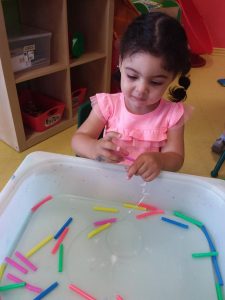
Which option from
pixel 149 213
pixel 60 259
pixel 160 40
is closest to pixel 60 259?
pixel 60 259

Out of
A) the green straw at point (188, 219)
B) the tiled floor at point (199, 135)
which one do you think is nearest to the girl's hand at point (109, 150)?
the green straw at point (188, 219)

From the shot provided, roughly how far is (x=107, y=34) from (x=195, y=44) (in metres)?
1.08

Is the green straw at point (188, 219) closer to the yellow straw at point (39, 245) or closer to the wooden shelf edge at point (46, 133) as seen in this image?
the yellow straw at point (39, 245)

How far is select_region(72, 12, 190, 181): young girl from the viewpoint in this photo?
21.6 inches

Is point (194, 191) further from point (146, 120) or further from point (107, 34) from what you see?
point (107, 34)

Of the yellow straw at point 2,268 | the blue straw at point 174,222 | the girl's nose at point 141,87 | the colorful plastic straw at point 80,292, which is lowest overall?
the colorful plastic straw at point 80,292

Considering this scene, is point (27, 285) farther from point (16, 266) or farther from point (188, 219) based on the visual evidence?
point (188, 219)

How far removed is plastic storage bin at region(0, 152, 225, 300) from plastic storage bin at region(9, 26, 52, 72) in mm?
729

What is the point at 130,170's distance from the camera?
54 centimetres

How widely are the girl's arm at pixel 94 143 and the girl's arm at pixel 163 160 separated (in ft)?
0.16

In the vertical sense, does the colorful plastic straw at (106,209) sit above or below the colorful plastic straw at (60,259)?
above

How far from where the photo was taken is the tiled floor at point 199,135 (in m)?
1.25

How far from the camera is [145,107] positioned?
0.71m

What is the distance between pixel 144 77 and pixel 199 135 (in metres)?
1.04
